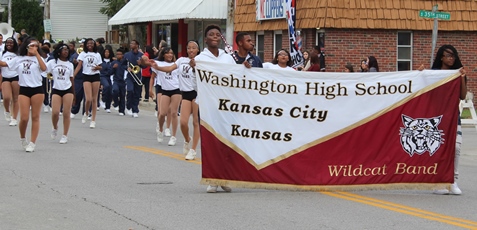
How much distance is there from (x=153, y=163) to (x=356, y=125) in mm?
4238

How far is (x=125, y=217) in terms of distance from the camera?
380 inches

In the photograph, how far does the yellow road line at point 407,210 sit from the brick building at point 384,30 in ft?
55.6

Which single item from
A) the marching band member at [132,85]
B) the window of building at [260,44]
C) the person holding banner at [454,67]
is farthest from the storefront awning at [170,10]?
the person holding banner at [454,67]

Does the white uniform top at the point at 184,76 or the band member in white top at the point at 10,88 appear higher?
the white uniform top at the point at 184,76

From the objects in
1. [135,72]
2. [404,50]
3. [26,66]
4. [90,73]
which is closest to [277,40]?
[404,50]

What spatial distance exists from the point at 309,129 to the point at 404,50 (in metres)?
18.9

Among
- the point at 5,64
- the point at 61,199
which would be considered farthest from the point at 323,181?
the point at 5,64

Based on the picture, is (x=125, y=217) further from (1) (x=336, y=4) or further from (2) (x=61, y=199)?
(1) (x=336, y=4)

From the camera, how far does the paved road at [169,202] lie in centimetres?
938

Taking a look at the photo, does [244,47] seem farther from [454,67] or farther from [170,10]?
[170,10]

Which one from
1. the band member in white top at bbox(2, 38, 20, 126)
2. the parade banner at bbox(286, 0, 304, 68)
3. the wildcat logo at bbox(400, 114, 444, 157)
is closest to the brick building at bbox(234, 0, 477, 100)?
the parade banner at bbox(286, 0, 304, 68)

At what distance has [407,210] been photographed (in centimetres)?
1025

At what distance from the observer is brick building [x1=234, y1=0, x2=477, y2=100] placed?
2814cm

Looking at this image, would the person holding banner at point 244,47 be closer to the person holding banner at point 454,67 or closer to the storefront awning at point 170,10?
the person holding banner at point 454,67
